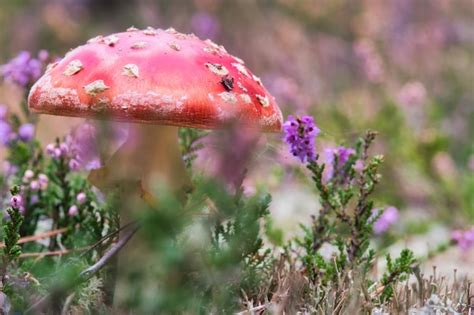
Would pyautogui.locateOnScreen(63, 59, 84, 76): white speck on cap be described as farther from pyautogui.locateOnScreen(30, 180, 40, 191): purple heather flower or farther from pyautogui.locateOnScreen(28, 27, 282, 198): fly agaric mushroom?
pyautogui.locateOnScreen(30, 180, 40, 191): purple heather flower

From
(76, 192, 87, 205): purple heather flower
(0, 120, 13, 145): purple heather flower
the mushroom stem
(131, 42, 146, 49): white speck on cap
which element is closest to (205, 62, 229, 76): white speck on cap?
(131, 42, 146, 49): white speck on cap

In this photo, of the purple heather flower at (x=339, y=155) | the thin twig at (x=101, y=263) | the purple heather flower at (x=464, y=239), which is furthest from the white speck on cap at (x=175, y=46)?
the purple heather flower at (x=464, y=239)

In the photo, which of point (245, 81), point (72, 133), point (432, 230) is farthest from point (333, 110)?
point (245, 81)

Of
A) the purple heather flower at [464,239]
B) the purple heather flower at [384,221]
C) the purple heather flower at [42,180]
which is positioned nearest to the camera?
the purple heather flower at [42,180]

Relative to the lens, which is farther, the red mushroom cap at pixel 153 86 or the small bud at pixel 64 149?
the small bud at pixel 64 149

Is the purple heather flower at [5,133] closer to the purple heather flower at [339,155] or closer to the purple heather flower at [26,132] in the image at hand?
the purple heather flower at [26,132]

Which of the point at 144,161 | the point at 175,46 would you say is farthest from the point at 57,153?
the point at 175,46

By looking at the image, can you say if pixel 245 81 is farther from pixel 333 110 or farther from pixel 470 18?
pixel 470 18
